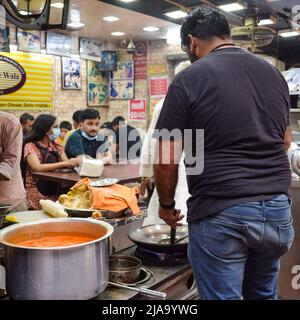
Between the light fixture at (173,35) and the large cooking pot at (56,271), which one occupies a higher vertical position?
the light fixture at (173,35)

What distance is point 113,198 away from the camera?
2023 millimetres

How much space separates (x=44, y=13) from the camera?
8.86 ft

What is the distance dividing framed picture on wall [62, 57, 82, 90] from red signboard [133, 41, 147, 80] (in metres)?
1.38

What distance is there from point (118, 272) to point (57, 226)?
0.29 metres

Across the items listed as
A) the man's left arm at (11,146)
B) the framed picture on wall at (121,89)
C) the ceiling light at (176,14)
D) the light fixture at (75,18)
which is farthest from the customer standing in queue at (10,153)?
the framed picture on wall at (121,89)

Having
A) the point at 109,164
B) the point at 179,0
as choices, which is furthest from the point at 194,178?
the point at 179,0

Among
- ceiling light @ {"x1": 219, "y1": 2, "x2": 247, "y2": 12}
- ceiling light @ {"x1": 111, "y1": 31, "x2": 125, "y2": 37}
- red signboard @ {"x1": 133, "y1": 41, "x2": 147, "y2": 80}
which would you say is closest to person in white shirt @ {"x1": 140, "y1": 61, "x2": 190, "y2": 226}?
ceiling light @ {"x1": 219, "y1": 2, "x2": 247, "y2": 12}

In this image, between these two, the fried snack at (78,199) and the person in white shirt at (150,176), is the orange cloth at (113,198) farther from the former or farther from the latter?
the person in white shirt at (150,176)

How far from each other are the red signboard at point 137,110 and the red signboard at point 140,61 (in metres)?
0.59

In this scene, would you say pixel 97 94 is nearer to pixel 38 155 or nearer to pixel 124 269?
pixel 38 155

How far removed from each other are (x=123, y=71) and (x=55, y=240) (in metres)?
8.75

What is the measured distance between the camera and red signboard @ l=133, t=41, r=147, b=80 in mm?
9461

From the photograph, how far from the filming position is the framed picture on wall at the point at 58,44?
25.8 feet

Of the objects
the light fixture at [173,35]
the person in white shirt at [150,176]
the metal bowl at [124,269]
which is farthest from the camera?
the light fixture at [173,35]
